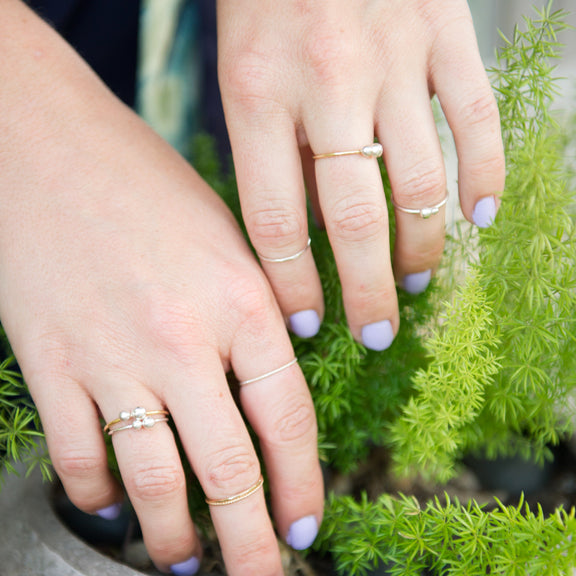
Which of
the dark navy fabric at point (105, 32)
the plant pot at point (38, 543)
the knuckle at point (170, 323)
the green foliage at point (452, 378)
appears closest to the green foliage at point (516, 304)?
the green foliage at point (452, 378)

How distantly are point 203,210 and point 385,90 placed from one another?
0.22m

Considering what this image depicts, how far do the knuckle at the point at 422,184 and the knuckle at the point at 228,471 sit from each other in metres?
0.29

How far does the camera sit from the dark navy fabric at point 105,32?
901 mm

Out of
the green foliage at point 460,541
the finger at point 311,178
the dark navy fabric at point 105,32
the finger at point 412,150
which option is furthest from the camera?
the dark navy fabric at point 105,32

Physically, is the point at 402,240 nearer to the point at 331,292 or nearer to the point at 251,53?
the point at 331,292

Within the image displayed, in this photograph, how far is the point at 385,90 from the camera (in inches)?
21.1

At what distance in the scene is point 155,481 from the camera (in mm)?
507

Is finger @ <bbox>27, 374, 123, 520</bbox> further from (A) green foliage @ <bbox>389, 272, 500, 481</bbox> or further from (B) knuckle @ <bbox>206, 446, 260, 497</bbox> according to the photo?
(A) green foliage @ <bbox>389, 272, 500, 481</bbox>

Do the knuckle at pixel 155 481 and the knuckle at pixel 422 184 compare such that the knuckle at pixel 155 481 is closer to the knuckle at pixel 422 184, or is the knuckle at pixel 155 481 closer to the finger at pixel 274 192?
the finger at pixel 274 192

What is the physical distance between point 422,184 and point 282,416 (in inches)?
10.5

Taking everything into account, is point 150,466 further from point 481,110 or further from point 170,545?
point 481,110

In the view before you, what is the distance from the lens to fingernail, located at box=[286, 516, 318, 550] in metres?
0.57

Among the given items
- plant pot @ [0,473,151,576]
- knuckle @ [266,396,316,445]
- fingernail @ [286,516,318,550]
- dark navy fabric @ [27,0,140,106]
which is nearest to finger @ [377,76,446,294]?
knuckle @ [266,396,316,445]

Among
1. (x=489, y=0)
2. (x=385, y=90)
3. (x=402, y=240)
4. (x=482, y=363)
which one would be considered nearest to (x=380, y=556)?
(x=482, y=363)
